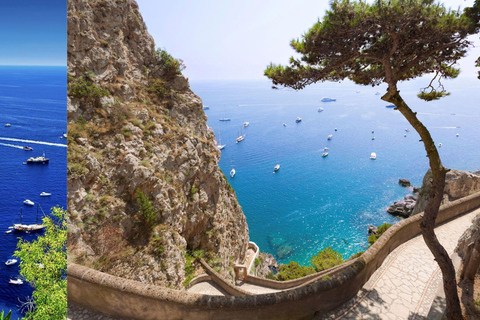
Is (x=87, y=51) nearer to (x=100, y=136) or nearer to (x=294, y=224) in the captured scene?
(x=100, y=136)

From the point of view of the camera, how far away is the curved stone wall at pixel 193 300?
14.3 ft

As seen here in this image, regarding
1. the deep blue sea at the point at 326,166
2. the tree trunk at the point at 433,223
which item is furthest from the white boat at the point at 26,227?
the tree trunk at the point at 433,223

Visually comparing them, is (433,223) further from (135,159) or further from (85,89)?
(85,89)

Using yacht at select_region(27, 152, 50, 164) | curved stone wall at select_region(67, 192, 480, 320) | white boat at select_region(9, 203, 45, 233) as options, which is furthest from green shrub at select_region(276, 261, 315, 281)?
yacht at select_region(27, 152, 50, 164)

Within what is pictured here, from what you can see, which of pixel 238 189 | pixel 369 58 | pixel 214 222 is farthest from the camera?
pixel 238 189

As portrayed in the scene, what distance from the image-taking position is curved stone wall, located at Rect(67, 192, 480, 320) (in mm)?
4352

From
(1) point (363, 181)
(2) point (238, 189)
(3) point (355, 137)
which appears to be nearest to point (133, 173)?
(2) point (238, 189)

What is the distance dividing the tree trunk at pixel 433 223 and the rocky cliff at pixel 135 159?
984cm

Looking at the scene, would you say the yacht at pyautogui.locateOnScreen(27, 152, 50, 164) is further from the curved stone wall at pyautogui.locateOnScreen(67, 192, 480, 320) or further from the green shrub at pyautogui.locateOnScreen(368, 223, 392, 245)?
the green shrub at pyautogui.locateOnScreen(368, 223, 392, 245)

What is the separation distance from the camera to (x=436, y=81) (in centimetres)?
627

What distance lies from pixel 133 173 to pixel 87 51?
627 centimetres

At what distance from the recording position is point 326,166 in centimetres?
5584

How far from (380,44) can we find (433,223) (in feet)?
11.9

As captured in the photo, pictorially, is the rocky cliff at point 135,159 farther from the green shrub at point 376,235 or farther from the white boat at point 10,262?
the white boat at point 10,262
